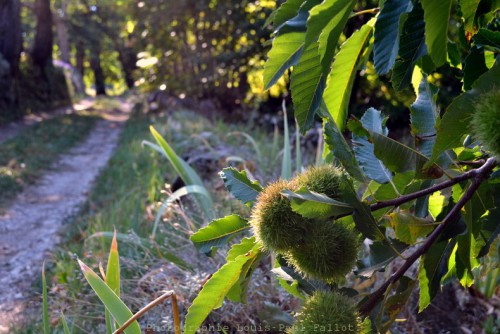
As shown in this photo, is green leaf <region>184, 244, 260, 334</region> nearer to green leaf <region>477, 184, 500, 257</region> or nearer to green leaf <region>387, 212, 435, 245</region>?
green leaf <region>387, 212, 435, 245</region>

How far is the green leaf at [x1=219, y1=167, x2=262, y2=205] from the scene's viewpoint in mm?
1357

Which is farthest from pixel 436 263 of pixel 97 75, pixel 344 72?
pixel 97 75

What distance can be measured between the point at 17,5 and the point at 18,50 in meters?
1.00

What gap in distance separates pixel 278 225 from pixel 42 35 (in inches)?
633

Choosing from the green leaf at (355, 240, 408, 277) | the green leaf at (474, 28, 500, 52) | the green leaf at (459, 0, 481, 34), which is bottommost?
the green leaf at (355, 240, 408, 277)

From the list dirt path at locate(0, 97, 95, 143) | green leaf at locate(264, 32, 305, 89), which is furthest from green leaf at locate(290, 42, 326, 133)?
dirt path at locate(0, 97, 95, 143)

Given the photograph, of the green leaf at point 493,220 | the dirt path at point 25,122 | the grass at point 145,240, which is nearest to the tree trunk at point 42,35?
the dirt path at point 25,122

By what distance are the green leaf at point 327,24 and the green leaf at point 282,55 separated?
8 centimetres

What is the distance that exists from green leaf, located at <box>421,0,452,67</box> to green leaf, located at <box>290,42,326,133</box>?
345mm

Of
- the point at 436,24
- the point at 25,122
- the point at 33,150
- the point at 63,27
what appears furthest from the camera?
the point at 63,27

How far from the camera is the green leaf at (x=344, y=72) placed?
52.1 inches

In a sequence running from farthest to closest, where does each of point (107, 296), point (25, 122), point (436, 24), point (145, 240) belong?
1. point (25, 122)
2. point (145, 240)
3. point (107, 296)
4. point (436, 24)

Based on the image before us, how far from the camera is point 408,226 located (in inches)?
48.2

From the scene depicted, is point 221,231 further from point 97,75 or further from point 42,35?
point 97,75
